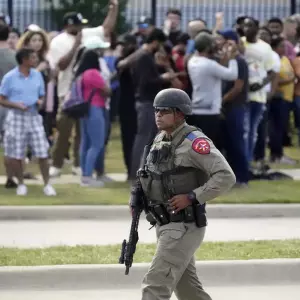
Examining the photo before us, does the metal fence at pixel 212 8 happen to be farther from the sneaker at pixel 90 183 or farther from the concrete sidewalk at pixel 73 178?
the sneaker at pixel 90 183

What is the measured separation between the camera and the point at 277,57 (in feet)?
48.0

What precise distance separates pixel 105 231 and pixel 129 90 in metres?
3.26

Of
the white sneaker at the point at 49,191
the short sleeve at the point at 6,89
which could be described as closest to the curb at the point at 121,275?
the white sneaker at the point at 49,191

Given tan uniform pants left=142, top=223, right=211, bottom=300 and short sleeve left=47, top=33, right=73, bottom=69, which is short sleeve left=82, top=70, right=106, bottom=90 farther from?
tan uniform pants left=142, top=223, right=211, bottom=300

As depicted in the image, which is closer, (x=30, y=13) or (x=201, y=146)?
(x=201, y=146)

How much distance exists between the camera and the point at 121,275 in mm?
8148

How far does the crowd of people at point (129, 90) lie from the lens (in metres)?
12.2

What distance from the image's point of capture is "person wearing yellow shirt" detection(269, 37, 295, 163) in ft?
51.7

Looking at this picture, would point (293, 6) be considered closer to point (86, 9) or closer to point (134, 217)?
point (86, 9)

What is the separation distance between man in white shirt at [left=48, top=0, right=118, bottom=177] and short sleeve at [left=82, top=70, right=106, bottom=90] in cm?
89

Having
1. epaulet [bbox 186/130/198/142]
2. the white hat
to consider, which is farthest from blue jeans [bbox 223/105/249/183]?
epaulet [bbox 186/130/198/142]

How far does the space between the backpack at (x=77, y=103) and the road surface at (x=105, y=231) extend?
6.31 feet

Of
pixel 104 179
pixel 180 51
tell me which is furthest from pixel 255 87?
pixel 180 51

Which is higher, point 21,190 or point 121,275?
point 121,275
